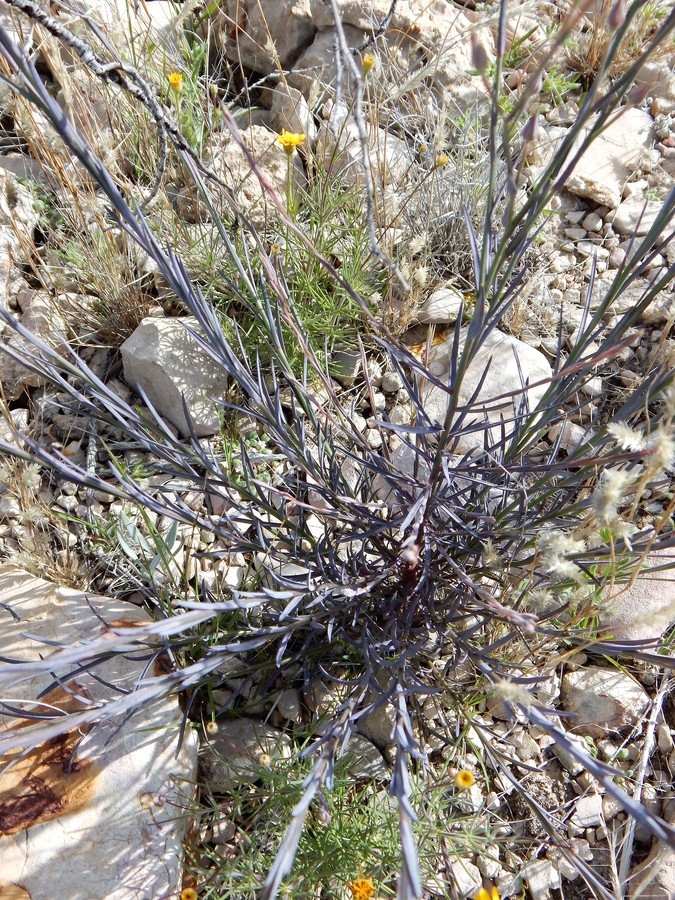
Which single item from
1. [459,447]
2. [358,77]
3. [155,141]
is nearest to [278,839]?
[459,447]

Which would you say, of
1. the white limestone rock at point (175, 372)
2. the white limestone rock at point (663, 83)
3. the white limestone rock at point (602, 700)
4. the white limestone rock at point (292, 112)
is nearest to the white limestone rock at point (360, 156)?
the white limestone rock at point (292, 112)

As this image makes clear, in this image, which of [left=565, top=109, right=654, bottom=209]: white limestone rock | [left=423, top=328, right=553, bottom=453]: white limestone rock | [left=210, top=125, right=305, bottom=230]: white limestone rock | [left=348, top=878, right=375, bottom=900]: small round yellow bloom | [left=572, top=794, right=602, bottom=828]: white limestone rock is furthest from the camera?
[left=565, top=109, right=654, bottom=209]: white limestone rock

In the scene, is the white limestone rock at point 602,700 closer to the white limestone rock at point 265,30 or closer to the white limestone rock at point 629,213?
the white limestone rock at point 629,213

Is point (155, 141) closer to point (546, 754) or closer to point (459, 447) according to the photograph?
point (459, 447)

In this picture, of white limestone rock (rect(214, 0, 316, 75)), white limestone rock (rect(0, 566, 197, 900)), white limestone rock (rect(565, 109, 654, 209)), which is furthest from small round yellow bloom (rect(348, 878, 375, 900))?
white limestone rock (rect(214, 0, 316, 75))

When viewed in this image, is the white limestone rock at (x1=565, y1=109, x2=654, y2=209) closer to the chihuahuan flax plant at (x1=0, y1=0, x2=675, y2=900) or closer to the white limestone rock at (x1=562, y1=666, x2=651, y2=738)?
the chihuahuan flax plant at (x1=0, y1=0, x2=675, y2=900)

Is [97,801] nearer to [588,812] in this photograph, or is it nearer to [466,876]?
[466,876]
